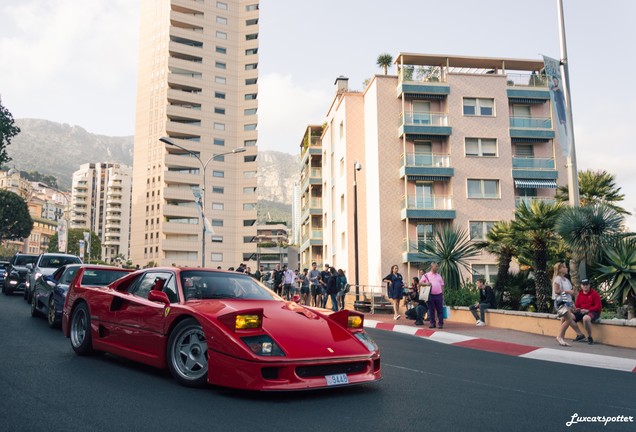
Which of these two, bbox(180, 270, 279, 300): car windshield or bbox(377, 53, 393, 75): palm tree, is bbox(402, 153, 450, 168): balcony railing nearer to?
bbox(377, 53, 393, 75): palm tree

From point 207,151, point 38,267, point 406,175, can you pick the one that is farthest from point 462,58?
point 207,151

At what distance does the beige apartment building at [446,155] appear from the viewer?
36500mm

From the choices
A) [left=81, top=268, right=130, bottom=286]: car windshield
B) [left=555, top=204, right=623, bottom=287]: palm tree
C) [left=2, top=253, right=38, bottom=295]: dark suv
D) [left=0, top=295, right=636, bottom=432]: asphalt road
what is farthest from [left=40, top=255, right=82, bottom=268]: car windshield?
[left=555, top=204, right=623, bottom=287]: palm tree

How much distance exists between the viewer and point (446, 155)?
37.3 meters

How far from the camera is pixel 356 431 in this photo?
3.92 metres

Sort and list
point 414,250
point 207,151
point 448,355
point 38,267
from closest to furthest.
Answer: point 448,355, point 38,267, point 414,250, point 207,151

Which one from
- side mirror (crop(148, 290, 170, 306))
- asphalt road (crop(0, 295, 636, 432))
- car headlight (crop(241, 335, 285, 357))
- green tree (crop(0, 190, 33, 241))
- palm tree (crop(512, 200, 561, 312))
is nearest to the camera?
asphalt road (crop(0, 295, 636, 432))

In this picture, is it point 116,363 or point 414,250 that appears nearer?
point 116,363

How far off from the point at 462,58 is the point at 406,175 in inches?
386

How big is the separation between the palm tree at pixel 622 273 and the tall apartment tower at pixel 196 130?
225 feet

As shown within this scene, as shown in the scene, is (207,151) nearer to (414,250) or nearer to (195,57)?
(195,57)

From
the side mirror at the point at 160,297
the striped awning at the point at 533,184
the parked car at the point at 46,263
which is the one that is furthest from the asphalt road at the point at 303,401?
the striped awning at the point at 533,184

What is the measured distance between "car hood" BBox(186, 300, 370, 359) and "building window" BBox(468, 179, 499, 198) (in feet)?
109

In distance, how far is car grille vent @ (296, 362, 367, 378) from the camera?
480cm
